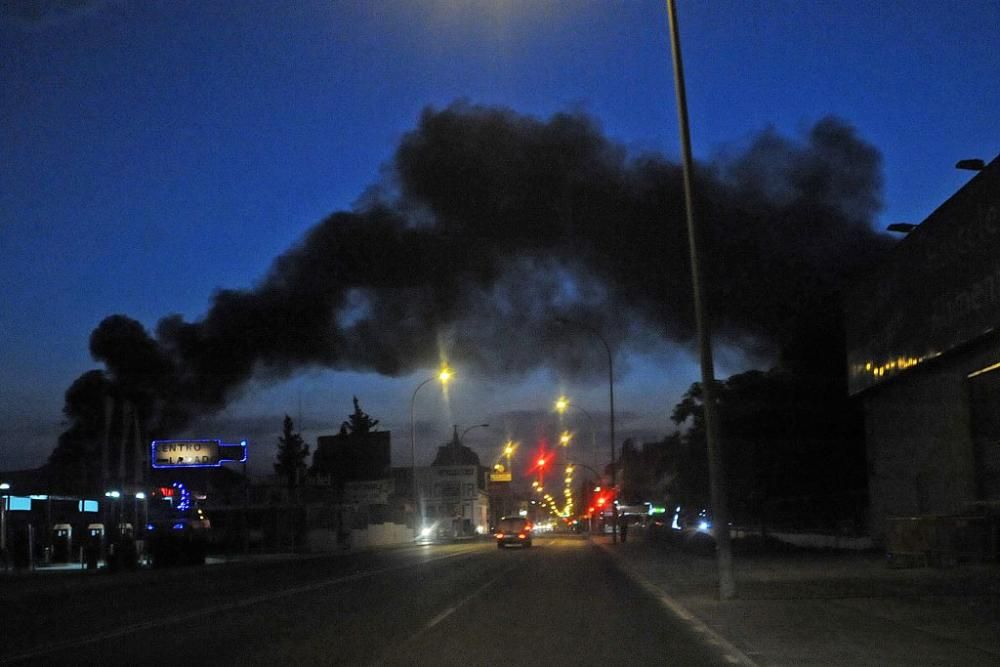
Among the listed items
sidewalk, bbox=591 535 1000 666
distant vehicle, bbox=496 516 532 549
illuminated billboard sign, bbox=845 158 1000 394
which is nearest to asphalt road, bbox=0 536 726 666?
sidewalk, bbox=591 535 1000 666

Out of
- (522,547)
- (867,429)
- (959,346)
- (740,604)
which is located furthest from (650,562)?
(522,547)

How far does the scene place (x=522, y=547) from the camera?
165 feet

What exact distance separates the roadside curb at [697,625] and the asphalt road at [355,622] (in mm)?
210

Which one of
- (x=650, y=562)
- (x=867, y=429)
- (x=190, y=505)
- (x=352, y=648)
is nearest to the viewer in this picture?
(x=352, y=648)

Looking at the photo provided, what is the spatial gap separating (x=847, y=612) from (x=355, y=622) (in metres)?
7.02

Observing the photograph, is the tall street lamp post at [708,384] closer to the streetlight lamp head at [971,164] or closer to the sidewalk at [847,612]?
the sidewalk at [847,612]

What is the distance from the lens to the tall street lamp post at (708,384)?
17.8 meters

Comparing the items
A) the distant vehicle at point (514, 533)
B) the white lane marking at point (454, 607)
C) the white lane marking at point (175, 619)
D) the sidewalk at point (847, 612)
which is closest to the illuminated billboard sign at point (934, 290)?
the sidewalk at point (847, 612)

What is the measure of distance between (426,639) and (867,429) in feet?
82.7

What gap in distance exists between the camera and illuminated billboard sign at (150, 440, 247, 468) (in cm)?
5006

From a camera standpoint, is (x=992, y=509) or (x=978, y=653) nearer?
(x=978, y=653)

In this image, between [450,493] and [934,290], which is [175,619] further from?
[450,493]

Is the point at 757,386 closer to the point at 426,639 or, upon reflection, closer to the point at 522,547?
the point at 522,547

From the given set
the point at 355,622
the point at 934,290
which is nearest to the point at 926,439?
the point at 934,290
